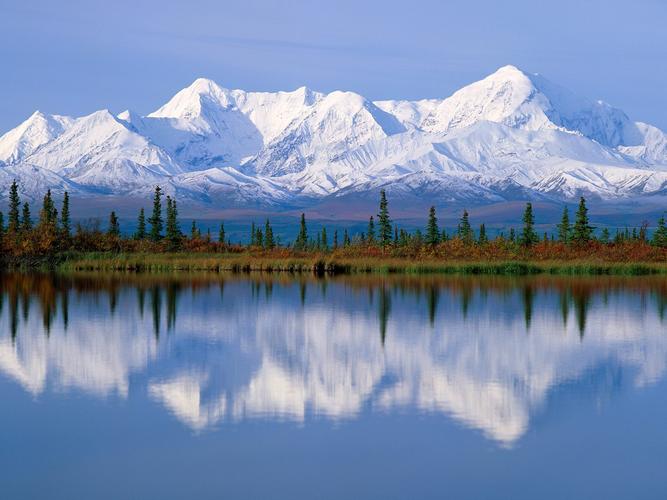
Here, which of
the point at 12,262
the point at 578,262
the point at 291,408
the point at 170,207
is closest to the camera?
the point at 291,408

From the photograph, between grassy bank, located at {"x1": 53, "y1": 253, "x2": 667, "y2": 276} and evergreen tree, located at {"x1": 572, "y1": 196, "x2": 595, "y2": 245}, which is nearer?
grassy bank, located at {"x1": 53, "y1": 253, "x2": 667, "y2": 276}

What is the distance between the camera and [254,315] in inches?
1826

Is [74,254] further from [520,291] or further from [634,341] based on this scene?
[634,341]

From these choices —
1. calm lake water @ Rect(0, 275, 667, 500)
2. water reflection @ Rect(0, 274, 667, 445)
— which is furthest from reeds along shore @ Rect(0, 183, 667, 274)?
calm lake water @ Rect(0, 275, 667, 500)

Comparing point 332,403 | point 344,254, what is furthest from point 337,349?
point 344,254

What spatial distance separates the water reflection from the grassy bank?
22.8 meters

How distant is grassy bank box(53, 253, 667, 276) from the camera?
3282 inches

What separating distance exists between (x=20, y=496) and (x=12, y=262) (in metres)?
77.8

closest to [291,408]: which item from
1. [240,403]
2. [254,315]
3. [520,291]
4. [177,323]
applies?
[240,403]

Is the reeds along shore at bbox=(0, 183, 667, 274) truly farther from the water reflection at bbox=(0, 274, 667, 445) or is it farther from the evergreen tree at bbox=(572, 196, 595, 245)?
the water reflection at bbox=(0, 274, 667, 445)

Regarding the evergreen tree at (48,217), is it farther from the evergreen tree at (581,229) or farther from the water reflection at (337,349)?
the evergreen tree at (581,229)

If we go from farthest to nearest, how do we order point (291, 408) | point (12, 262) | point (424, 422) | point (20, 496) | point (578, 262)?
point (12, 262), point (578, 262), point (291, 408), point (424, 422), point (20, 496)

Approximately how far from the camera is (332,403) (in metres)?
25.2

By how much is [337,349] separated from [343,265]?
52.0 meters
